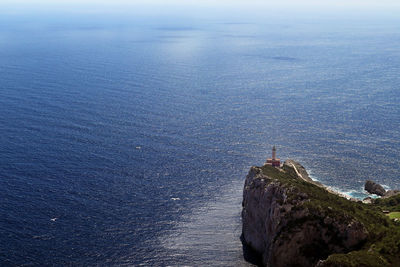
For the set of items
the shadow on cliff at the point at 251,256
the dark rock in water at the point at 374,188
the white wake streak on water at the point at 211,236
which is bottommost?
the shadow on cliff at the point at 251,256

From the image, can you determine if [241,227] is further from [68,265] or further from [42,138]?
[42,138]

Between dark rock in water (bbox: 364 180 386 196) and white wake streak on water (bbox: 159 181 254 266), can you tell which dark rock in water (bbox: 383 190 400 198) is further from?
white wake streak on water (bbox: 159 181 254 266)

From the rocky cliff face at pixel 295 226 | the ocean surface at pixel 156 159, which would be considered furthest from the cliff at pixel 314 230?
the ocean surface at pixel 156 159

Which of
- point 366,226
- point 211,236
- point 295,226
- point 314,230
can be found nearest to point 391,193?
point 366,226

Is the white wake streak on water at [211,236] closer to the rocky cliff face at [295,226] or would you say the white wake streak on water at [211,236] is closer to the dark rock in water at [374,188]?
the rocky cliff face at [295,226]

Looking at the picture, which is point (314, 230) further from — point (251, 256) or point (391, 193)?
point (391, 193)

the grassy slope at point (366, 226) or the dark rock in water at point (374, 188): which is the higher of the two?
the grassy slope at point (366, 226)

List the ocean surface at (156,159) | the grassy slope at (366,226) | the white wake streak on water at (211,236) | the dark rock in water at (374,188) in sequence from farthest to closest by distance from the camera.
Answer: the dark rock in water at (374,188) < the ocean surface at (156,159) < the white wake streak on water at (211,236) < the grassy slope at (366,226)

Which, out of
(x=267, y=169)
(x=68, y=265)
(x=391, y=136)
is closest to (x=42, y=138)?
(x=68, y=265)
